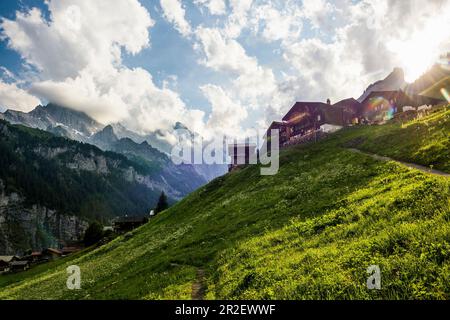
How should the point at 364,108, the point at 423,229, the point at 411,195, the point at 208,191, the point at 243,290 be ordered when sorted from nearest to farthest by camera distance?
1. the point at 423,229
2. the point at 243,290
3. the point at 411,195
4. the point at 208,191
5. the point at 364,108

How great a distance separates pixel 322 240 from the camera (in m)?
20.4

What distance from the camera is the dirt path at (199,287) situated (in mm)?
19186

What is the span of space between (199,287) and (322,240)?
320 inches

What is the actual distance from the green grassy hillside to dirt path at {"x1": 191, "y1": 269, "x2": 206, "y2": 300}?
1.34 ft

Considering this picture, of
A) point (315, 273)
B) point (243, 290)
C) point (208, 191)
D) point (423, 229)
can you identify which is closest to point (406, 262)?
point (423, 229)

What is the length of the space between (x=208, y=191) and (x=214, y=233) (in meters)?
34.0

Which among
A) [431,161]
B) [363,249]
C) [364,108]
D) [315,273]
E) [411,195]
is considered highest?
[364,108]

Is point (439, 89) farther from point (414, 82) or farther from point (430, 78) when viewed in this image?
point (430, 78)

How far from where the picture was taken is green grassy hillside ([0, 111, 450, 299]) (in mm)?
13477

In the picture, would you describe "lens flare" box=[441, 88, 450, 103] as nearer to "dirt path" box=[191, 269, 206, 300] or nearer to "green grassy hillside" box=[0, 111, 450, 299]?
"green grassy hillside" box=[0, 111, 450, 299]

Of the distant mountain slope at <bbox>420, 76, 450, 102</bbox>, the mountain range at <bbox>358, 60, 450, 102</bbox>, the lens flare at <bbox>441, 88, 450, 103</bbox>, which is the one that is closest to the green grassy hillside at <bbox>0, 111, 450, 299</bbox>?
the lens flare at <bbox>441, 88, 450, 103</bbox>

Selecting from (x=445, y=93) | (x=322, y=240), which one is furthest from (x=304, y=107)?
(x=322, y=240)
